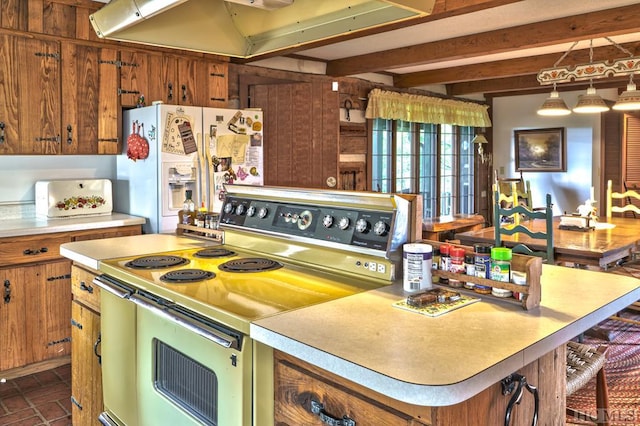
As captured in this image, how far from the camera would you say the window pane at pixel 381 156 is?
20.5 ft

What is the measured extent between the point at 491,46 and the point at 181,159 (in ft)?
9.07

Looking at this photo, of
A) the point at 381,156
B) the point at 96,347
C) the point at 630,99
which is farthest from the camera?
the point at 381,156

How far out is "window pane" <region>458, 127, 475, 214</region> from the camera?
7.84 m

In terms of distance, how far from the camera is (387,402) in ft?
3.38

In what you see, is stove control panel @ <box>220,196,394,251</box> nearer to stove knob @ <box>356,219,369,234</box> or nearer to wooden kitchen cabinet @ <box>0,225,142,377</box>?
stove knob @ <box>356,219,369,234</box>

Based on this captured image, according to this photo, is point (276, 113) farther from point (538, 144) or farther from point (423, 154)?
point (538, 144)

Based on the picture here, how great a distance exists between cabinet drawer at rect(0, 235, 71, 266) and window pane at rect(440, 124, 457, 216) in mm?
5329

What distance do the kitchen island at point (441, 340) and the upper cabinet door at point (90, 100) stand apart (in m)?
3.04

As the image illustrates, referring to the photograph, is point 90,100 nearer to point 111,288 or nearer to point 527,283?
point 111,288

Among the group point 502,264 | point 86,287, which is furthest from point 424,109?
point 502,264


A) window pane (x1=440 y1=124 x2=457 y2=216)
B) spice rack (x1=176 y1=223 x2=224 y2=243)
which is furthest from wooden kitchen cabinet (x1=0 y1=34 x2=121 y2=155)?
window pane (x1=440 y1=124 x2=457 y2=216)

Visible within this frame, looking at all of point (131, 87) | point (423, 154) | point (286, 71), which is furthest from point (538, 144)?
point (131, 87)

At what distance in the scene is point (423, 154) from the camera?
7086mm

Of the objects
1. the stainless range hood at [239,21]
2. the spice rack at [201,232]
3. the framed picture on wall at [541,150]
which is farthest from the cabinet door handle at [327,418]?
the framed picture on wall at [541,150]
